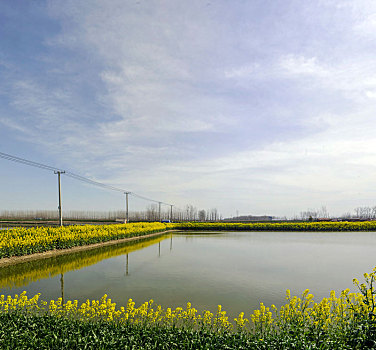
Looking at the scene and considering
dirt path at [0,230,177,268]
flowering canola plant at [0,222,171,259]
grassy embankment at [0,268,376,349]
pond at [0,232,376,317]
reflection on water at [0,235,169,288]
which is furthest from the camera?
flowering canola plant at [0,222,171,259]

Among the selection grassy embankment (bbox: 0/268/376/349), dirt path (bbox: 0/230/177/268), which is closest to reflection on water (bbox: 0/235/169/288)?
dirt path (bbox: 0/230/177/268)

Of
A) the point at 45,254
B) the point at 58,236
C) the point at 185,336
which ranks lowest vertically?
the point at 45,254

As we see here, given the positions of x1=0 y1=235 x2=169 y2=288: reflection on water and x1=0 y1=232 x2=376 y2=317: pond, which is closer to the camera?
x1=0 y1=232 x2=376 y2=317: pond

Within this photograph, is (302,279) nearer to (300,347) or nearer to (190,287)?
(190,287)

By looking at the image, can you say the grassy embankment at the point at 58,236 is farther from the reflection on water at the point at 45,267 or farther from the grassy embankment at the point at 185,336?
the grassy embankment at the point at 185,336

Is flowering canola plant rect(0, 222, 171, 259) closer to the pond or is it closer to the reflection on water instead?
the reflection on water

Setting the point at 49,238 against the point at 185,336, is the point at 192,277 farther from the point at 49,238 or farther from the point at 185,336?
the point at 49,238

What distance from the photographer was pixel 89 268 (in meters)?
11.1

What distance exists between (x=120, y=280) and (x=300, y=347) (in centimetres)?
704

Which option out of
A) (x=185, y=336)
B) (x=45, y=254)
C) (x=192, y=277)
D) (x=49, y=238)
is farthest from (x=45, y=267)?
Answer: (x=185, y=336)

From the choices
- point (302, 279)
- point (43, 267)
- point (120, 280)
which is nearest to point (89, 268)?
point (43, 267)

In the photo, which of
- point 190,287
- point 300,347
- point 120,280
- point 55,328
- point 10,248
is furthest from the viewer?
point 10,248

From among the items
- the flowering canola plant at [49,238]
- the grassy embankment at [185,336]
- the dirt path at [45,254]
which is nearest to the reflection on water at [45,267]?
the dirt path at [45,254]

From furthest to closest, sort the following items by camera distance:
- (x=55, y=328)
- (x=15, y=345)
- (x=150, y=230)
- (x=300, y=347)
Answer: (x=150, y=230), (x=55, y=328), (x=15, y=345), (x=300, y=347)
